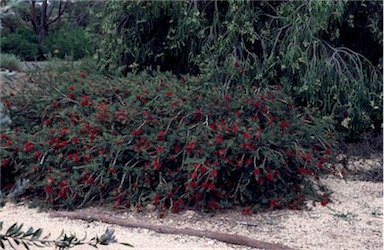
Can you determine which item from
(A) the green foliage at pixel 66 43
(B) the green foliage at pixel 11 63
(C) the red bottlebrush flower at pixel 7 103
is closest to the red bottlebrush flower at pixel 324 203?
(C) the red bottlebrush flower at pixel 7 103

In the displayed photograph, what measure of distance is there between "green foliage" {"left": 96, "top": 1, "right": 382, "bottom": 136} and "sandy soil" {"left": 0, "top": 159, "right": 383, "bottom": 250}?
1.67m

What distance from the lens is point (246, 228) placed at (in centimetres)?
479

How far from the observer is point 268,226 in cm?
483

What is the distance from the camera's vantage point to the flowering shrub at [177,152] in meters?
5.07

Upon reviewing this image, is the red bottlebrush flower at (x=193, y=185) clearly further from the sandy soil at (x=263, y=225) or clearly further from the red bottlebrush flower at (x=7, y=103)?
the red bottlebrush flower at (x=7, y=103)

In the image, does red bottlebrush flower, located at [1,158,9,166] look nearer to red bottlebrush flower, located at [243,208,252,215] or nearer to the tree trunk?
red bottlebrush flower, located at [243,208,252,215]

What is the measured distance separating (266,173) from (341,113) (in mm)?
2375

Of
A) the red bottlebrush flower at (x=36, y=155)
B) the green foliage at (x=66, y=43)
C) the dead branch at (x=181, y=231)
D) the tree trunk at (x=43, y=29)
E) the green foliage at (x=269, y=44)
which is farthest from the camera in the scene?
the tree trunk at (x=43, y=29)

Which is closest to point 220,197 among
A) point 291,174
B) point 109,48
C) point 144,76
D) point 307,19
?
point 291,174

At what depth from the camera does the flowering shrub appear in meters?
5.07

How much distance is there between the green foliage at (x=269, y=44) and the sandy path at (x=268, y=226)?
1.68m

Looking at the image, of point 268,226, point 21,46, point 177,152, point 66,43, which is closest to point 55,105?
point 177,152

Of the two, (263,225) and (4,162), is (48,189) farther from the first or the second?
(263,225)

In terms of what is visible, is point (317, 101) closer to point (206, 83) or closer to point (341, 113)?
point (341, 113)
